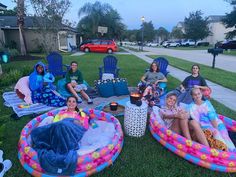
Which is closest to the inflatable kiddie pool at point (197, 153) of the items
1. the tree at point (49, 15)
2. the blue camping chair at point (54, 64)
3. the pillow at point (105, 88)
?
the pillow at point (105, 88)

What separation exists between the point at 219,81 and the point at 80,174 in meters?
7.14

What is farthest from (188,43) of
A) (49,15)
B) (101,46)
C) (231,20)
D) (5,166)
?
(5,166)

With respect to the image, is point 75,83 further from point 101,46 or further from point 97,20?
point 97,20

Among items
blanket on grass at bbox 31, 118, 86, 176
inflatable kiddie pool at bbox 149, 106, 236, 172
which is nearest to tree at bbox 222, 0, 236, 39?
inflatable kiddie pool at bbox 149, 106, 236, 172

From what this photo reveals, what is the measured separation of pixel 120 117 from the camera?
4.68 meters

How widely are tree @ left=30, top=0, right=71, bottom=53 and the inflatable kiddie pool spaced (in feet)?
41.4

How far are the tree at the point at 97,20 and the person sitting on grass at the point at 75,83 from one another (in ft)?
87.1

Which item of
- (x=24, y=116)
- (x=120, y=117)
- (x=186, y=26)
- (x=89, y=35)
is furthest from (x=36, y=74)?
(x=186, y=26)

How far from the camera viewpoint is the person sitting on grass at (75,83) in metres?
5.54

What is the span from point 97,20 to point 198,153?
103ft

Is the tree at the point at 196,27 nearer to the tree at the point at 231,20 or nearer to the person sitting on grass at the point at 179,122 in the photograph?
the tree at the point at 231,20

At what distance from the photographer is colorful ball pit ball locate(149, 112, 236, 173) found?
9.16 ft

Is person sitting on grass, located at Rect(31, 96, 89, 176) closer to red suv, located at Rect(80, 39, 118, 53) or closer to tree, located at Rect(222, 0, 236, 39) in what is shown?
red suv, located at Rect(80, 39, 118, 53)

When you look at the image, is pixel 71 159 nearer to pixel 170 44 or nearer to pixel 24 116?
pixel 24 116
